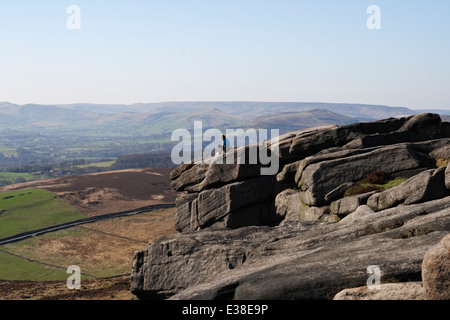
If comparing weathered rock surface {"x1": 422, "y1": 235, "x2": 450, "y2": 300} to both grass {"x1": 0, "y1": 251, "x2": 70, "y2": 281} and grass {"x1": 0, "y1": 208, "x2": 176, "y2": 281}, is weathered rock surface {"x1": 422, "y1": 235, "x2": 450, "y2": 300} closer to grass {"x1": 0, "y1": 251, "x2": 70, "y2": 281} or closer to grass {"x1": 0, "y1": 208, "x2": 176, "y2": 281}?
grass {"x1": 0, "y1": 208, "x2": 176, "y2": 281}

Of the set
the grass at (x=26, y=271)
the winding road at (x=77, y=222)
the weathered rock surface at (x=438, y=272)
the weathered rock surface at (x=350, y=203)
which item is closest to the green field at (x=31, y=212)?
the winding road at (x=77, y=222)

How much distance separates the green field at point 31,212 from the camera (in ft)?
424

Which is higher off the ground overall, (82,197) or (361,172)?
(361,172)

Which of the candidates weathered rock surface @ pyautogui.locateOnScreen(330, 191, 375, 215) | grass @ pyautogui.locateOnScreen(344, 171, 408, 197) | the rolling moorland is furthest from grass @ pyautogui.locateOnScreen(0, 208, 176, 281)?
grass @ pyautogui.locateOnScreen(344, 171, 408, 197)

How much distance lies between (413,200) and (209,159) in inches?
977

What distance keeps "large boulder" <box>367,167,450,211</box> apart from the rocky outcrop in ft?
0.23

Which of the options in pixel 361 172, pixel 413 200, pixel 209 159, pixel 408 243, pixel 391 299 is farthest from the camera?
pixel 209 159

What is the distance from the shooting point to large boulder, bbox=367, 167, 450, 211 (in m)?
29.4

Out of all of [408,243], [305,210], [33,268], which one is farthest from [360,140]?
[33,268]

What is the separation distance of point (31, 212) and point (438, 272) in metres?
149

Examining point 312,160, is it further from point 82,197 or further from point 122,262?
point 82,197

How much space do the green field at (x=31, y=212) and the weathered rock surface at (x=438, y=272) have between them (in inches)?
4949

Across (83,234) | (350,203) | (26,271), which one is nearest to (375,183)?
(350,203)

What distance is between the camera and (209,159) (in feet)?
163
